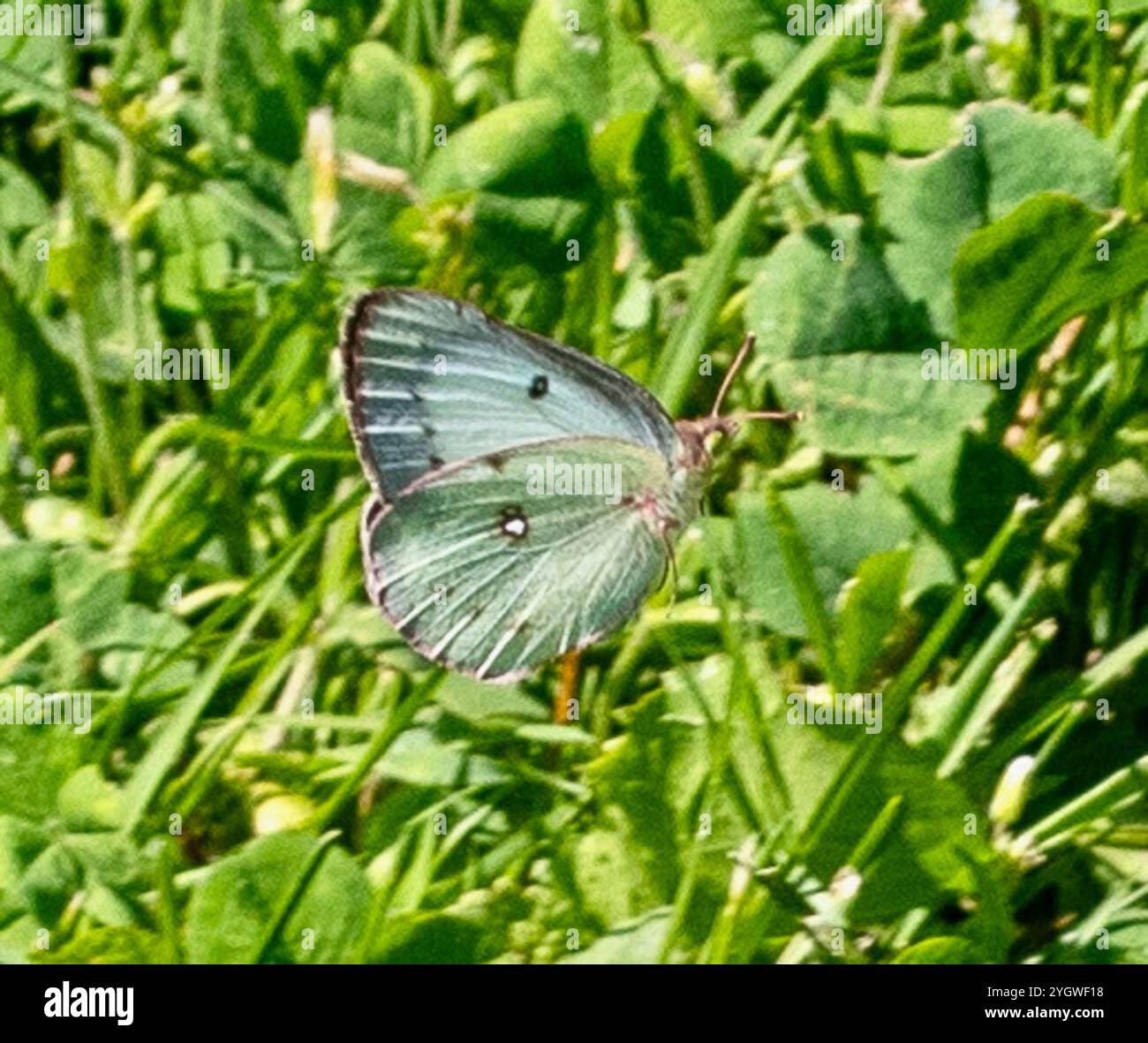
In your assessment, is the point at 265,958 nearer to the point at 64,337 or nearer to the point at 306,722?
the point at 306,722

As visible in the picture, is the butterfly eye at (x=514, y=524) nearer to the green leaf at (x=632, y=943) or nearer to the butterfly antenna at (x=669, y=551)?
the butterfly antenna at (x=669, y=551)

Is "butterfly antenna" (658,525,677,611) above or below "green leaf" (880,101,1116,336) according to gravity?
below

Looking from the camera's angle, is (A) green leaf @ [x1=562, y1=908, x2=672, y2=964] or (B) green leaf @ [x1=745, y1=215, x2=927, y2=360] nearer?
(A) green leaf @ [x1=562, y1=908, x2=672, y2=964]

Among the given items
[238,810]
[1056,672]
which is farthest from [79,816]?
[1056,672]

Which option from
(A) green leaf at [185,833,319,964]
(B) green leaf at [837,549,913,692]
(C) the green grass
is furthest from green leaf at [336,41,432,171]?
(A) green leaf at [185,833,319,964]

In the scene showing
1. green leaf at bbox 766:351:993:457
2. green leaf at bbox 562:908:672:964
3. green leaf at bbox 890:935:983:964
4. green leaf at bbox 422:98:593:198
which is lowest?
green leaf at bbox 562:908:672:964

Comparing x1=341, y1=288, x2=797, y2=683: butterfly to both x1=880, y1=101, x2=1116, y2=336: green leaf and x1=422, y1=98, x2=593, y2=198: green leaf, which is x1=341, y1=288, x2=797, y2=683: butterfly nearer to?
x1=880, y1=101, x2=1116, y2=336: green leaf
